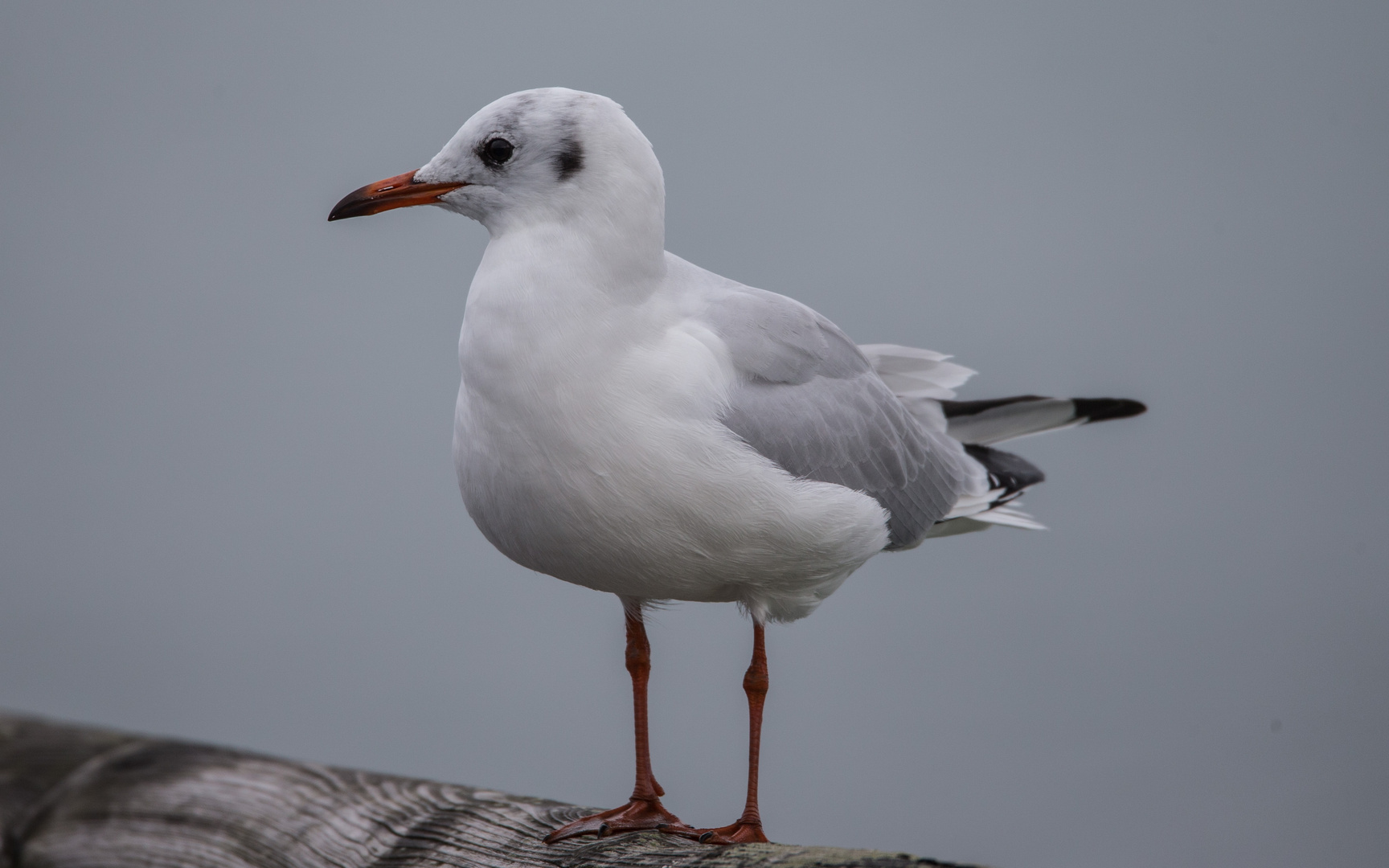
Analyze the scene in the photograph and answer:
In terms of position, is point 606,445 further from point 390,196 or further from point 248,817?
point 248,817

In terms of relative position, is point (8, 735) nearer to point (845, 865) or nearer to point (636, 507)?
point (636, 507)

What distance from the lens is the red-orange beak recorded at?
1796mm

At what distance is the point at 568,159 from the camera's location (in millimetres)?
Answer: 1747

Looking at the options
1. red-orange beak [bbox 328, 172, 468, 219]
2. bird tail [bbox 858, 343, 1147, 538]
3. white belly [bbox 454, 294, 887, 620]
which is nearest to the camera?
white belly [bbox 454, 294, 887, 620]

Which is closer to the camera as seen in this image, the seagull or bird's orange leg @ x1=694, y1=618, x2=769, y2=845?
the seagull

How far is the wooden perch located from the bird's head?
0.93m

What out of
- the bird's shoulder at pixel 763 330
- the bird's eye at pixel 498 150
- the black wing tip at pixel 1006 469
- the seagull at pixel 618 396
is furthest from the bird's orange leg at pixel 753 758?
the bird's eye at pixel 498 150

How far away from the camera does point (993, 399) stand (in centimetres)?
259

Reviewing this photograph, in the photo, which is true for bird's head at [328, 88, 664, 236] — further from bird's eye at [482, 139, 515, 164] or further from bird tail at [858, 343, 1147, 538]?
bird tail at [858, 343, 1147, 538]

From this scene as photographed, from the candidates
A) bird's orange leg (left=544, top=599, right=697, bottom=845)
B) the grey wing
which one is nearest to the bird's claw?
bird's orange leg (left=544, top=599, right=697, bottom=845)

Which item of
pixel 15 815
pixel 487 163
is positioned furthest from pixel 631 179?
pixel 15 815

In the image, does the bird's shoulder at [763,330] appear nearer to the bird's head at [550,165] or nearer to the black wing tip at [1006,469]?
the bird's head at [550,165]

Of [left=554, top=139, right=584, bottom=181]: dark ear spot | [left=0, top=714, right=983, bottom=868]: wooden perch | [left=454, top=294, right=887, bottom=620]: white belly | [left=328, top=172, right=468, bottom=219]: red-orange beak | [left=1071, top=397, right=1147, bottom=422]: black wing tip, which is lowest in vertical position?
[left=0, top=714, right=983, bottom=868]: wooden perch

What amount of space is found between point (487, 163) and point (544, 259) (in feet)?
0.57
